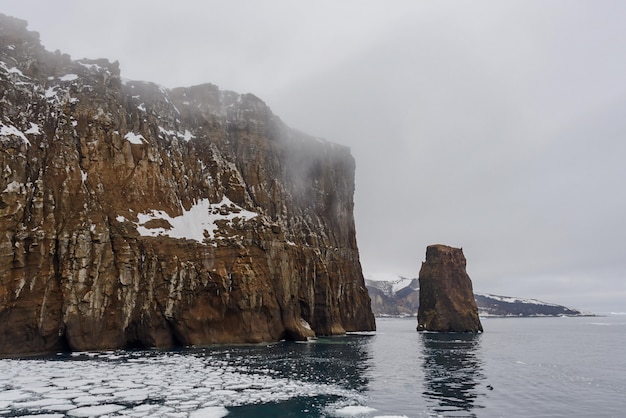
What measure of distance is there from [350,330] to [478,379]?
66980 millimetres

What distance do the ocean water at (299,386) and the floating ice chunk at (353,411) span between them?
55 millimetres

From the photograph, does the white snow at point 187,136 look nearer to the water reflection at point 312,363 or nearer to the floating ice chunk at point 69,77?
the floating ice chunk at point 69,77

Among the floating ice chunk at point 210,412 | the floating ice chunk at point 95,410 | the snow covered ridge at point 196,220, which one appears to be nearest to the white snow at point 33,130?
the snow covered ridge at point 196,220

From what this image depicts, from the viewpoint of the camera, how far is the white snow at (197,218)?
6392 cm

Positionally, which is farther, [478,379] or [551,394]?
[478,379]

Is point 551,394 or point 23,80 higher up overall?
point 23,80

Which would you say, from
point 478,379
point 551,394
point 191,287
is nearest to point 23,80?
point 191,287

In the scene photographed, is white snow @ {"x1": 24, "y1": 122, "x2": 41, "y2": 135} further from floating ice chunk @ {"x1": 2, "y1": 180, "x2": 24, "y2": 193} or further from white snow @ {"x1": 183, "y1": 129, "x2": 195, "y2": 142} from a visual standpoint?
white snow @ {"x1": 183, "y1": 129, "x2": 195, "y2": 142}

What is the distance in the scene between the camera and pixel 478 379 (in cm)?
3641

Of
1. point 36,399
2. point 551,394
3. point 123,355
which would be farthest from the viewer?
point 123,355

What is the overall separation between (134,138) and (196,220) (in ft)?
51.2

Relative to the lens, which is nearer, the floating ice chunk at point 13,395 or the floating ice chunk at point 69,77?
the floating ice chunk at point 13,395

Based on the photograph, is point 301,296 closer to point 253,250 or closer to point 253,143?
point 253,250

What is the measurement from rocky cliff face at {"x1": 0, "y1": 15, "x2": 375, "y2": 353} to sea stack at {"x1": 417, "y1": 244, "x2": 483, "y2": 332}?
133ft
